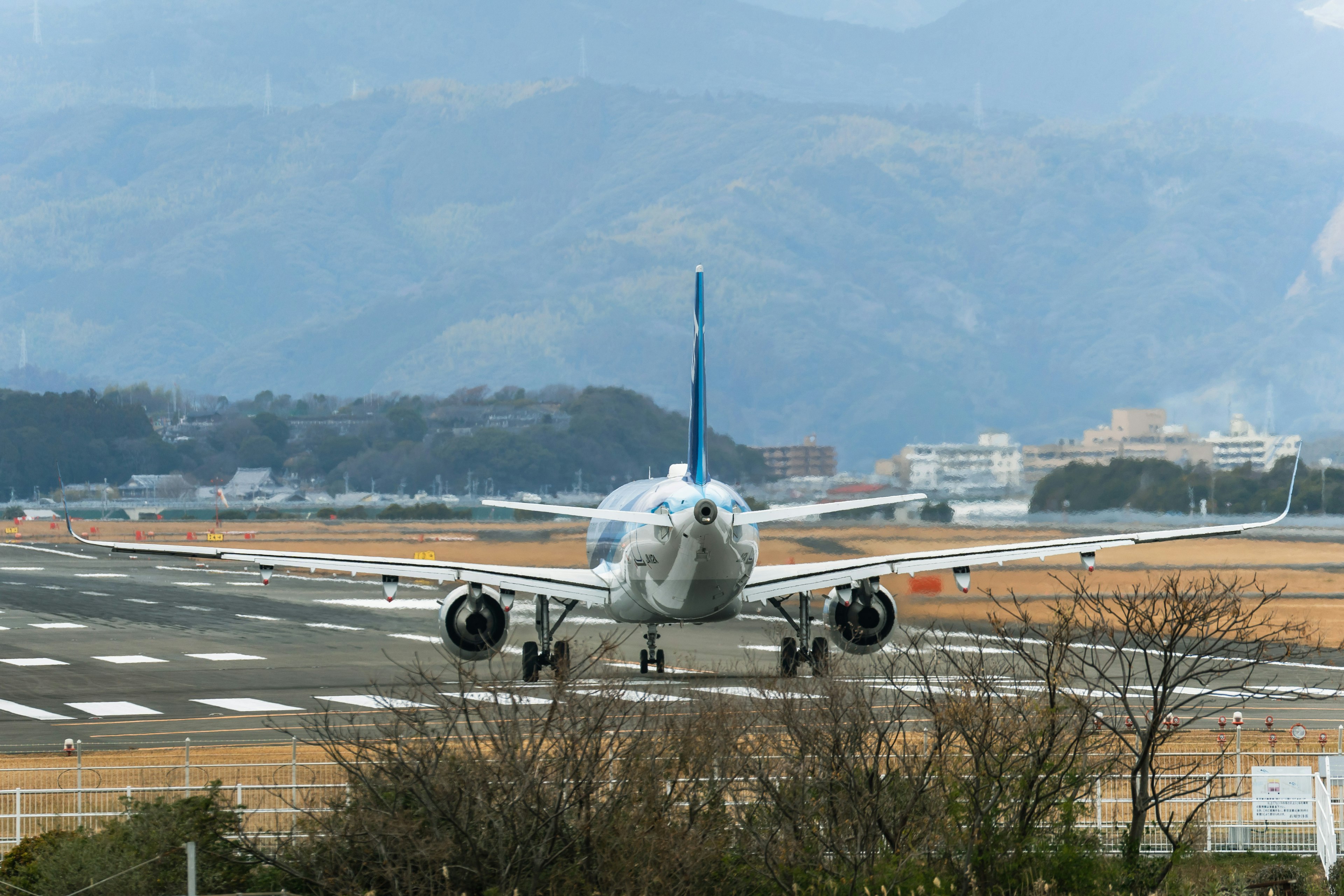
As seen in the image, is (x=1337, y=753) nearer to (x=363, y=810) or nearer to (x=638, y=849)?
(x=638, y=849)

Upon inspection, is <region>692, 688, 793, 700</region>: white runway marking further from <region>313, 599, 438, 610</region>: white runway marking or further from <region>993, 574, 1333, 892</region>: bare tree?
<region>313, 599, 438, 610</region>: white runway marking

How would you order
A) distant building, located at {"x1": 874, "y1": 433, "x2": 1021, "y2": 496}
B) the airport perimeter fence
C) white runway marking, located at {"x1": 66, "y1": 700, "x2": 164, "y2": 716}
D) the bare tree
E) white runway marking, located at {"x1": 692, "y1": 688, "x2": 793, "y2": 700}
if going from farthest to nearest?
distant building, located at {"x1": 874, "y1": 433, "x2": 1021, "y2": 496}, white runway marking, located at {"x1": 66, "y1": 700, "x2": 164, "y2": 716}, white runway marking, located at {"x1": 692, "y1": 688, "x2": 793, "y2": 700}, the airport perimeter fence, the bare tree

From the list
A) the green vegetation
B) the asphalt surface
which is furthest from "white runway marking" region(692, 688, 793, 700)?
the green vegetation

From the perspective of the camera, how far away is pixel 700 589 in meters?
42.7

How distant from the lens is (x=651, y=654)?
159ft

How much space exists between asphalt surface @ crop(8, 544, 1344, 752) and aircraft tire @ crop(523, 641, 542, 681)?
1713 millimetres

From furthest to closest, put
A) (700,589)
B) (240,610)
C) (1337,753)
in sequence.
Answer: (240,610) → (700,589) → (1337,753)

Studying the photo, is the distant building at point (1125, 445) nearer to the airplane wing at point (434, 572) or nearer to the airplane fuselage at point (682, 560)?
the airplane fuselage at point (682, 560)

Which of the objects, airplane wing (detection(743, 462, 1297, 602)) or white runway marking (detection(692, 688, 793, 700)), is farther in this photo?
airplane wing (detection(743, 462, 1297, 602))

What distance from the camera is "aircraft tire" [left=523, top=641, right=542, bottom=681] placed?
151 ft

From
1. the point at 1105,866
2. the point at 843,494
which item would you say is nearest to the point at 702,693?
the point at 1105,866

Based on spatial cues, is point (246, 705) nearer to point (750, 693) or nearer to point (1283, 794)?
point (750, 693)

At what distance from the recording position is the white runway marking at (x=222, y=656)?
60906 mm

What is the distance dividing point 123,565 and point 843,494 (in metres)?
70.8
